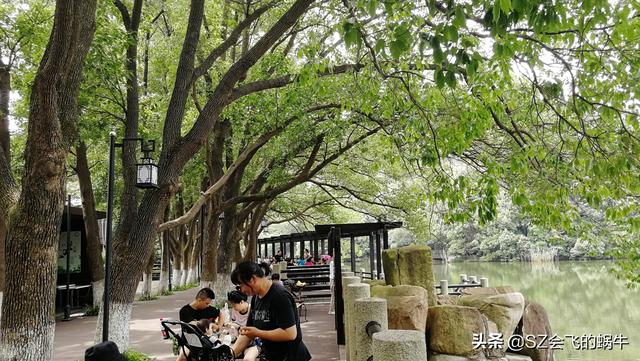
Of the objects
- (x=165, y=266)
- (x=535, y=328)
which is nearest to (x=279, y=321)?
(x=535, y=328)

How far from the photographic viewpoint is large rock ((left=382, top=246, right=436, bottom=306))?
7273 millimetres

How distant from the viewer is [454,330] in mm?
5598

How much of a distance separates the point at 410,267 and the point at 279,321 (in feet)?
14.2

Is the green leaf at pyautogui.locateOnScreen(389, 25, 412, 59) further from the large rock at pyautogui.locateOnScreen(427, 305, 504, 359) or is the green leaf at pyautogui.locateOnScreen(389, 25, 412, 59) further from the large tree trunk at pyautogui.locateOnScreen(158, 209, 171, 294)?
the large tree trunk at pyautogui.locateOnScreen(158, 209, 171, 294)

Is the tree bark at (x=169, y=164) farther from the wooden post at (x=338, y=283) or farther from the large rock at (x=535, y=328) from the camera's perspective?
the large rock at (x=535, y=328)

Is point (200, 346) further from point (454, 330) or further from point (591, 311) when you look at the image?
point (591, 311)

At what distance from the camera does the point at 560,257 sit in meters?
56.2

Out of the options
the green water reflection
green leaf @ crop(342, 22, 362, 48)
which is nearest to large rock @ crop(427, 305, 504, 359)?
green leaf @ crop(342, 22, 362, 48)

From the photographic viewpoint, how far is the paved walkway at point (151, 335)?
8.59 metres

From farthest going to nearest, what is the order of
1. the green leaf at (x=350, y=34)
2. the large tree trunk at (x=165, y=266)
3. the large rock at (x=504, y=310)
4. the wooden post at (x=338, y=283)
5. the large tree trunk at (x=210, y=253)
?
the large tree trunk at (x=165, y=266), the large tree trunk at (x=210, y=253), the wooden post at (x=338, y=283), the large rock at (x=504, y=310), the green leaf at (x=350, y=34)

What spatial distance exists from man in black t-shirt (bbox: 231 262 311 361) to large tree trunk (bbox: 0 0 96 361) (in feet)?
9.69

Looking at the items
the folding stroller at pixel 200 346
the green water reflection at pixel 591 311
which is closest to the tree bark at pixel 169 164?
the folding stroller at pixel 200 346

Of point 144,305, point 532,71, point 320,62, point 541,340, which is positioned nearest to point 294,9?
point 320,62

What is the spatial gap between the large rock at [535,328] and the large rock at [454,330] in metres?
1.42
